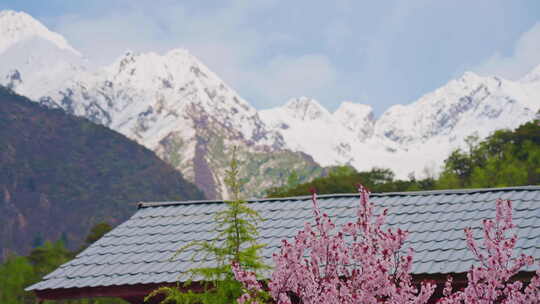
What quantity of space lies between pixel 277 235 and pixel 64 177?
169 metres

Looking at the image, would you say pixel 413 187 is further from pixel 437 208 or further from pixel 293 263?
Result: pixel 293 263

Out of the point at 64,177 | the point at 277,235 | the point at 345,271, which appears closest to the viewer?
the point at 345,271

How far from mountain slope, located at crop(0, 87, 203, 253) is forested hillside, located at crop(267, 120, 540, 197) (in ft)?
305

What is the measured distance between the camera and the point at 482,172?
212 feet

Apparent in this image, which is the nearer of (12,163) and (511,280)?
(511,280)

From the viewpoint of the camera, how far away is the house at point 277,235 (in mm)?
9760

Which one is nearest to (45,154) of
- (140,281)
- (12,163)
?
(12,163)

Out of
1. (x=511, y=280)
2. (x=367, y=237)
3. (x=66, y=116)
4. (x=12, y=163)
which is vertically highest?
(x=66, y=116)

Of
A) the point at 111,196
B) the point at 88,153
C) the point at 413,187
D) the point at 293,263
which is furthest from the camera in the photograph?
the point at 88,153

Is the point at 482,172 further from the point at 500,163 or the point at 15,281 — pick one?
the point at 15,281

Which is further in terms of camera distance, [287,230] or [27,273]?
[27,273]

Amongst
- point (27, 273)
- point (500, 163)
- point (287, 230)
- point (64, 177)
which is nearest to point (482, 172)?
point (500, 163)

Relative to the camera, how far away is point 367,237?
5.76 metres

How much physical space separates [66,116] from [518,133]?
143488mm
